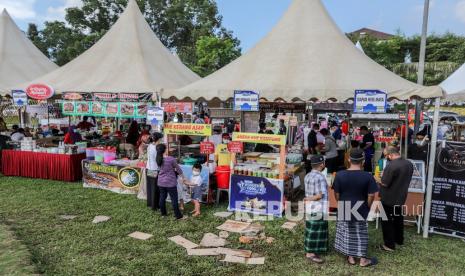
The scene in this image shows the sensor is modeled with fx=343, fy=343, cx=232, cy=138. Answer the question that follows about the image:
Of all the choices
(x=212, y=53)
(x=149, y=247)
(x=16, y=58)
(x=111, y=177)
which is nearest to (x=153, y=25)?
(x=212, y=53)

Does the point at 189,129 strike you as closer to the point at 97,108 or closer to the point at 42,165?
the point at 97,108

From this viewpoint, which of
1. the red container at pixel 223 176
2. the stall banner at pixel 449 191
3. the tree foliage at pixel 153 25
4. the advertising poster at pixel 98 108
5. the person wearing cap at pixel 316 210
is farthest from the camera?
the tree foliage at pixel 153 25

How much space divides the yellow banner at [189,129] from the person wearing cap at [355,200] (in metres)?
3.58

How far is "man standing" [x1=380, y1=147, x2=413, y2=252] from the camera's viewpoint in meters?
5.20

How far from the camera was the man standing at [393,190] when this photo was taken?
5.20 m

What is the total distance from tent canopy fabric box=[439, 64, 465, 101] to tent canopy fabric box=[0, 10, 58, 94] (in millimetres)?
14290

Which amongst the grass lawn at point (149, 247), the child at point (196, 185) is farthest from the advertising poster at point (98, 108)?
the child at point (196, 185)

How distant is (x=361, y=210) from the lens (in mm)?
4520

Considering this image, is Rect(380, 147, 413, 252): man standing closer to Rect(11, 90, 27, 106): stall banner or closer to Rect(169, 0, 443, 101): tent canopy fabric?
Rect(169, 0, 443, 101): tent canopy fabric

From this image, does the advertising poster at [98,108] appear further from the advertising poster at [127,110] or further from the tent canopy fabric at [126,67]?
the tent canopy fabric at [126,67]

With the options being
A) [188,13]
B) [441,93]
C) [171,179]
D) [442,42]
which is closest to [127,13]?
[171,179]

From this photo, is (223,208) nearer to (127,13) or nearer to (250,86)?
(250,86)

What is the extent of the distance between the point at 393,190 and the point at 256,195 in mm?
2730

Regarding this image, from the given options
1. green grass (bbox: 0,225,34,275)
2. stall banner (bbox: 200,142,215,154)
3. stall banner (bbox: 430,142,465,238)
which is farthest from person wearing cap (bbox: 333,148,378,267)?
green grass (bbox: 0,225,34,275)
